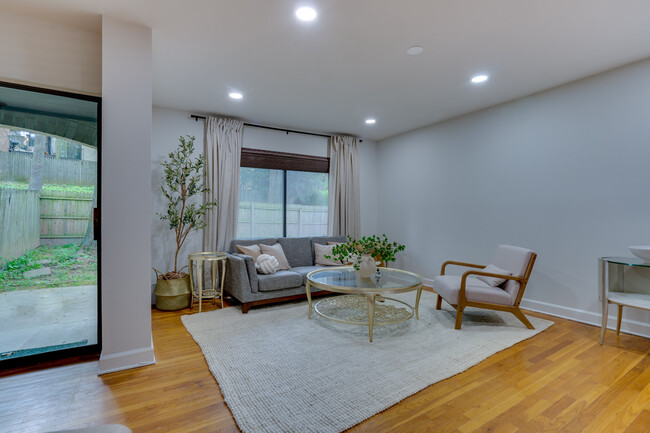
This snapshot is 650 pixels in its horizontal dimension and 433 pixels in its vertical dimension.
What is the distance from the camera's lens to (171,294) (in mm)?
3799

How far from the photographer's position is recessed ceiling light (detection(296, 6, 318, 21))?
89.5 inches

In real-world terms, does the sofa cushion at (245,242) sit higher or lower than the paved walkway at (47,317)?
higher

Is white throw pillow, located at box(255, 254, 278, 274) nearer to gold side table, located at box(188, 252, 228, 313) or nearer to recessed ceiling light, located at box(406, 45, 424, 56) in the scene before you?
gold side table, located at box(188, 252, 228, 313)

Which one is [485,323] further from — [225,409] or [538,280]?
[225,409]

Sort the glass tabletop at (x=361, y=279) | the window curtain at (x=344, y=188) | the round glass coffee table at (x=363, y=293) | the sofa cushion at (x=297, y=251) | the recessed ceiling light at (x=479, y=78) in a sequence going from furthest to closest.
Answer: the window curtain at (x=344, y=188)
the sofa cushion at (x=297, y=251)
the recessed ceiling light at (x=479, y=78)
the glass tabletop at (x=361, y=279)
the round glass coffee table at (x=363, y=293)

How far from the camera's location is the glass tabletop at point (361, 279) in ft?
10.2

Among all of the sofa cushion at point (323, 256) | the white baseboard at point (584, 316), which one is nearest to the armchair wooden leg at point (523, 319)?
the white baseboard at point (584, 316)

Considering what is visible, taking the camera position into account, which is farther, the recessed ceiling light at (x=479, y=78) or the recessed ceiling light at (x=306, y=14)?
the recessed ceiling light at (x=479, y=78)

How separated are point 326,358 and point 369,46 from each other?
2.65 metres

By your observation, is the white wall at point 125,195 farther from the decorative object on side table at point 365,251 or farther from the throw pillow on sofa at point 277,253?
the throw pillow on sofa at point 277,253

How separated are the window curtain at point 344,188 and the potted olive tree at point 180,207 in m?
2.11

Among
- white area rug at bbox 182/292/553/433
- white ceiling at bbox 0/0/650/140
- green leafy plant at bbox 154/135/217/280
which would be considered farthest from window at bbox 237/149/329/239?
white area rug at bbox 182/292/553/433

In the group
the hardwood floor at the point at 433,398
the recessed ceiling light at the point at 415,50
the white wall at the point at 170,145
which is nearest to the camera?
the hardwood floor at the point at 433,398

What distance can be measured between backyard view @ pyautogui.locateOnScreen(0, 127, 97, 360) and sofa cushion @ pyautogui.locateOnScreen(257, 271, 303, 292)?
5.34ft
